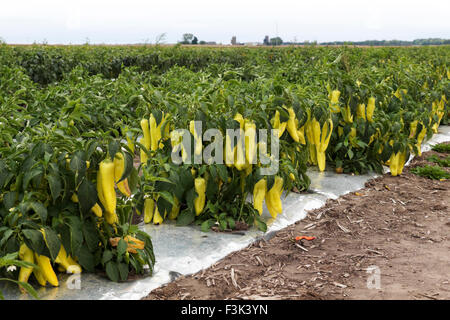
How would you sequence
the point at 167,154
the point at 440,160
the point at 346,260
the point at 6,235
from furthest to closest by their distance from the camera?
the point at 440,160 < the point at 167,154 < the point at 346,260 < the point at 6,235

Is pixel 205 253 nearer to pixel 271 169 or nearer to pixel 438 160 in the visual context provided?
pixel 271 169

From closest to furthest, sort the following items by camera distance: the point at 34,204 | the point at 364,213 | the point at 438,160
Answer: the point at 34,204 → the point at 364,213 → the point at 438,160

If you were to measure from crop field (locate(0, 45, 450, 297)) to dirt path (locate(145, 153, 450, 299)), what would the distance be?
12.6 inches

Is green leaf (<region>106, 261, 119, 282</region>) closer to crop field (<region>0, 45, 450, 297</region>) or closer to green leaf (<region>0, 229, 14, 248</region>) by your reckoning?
crop field (<region>0, 45, 450, 297</region>)

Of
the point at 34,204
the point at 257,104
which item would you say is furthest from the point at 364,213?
the point at 34,204

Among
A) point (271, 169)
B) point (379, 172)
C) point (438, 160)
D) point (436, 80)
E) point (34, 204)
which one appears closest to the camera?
point (34, 204)

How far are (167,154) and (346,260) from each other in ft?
4.58

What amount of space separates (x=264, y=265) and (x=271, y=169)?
660 mm

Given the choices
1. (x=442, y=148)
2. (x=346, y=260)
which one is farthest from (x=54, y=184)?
(x=442, y=148)

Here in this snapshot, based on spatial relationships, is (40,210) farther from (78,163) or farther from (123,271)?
(123,271)

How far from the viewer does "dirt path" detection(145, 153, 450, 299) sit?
111 inches

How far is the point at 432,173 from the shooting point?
539cm

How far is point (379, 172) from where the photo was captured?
17.4 feet

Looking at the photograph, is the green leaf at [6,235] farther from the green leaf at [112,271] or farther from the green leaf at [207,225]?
the green leaf at [207,225]
